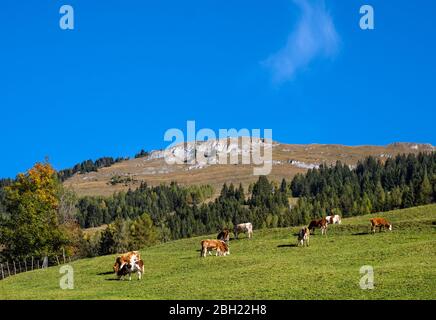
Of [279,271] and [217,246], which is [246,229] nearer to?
[217,246]

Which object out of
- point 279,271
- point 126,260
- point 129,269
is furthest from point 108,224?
point 279,271

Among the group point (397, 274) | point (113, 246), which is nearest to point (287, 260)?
point (397, 274)

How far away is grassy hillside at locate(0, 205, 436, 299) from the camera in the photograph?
32125 millimetres

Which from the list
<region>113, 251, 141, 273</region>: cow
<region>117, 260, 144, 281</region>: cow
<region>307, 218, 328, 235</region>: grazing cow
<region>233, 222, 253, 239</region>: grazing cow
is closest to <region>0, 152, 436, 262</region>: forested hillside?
<region>233, 222, 253, 239</region>: grazing cow

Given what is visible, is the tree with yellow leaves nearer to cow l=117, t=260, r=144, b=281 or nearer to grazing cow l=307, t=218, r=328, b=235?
grazing cow l=307, t=218, r=328, b=235

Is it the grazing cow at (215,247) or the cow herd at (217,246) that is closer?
the cow herd at (217,246)

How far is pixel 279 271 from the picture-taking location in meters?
39.8

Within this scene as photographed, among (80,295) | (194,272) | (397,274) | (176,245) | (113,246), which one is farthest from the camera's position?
(113,246)

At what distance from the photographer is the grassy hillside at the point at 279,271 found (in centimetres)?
3212

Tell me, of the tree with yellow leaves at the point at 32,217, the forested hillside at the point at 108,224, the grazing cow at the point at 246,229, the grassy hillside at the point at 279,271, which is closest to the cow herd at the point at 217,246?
the grazing cow at the point at 246,229

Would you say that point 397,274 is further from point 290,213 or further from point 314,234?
point 290,213

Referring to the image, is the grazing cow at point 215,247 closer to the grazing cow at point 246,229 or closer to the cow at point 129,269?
the cow at point 129,269
